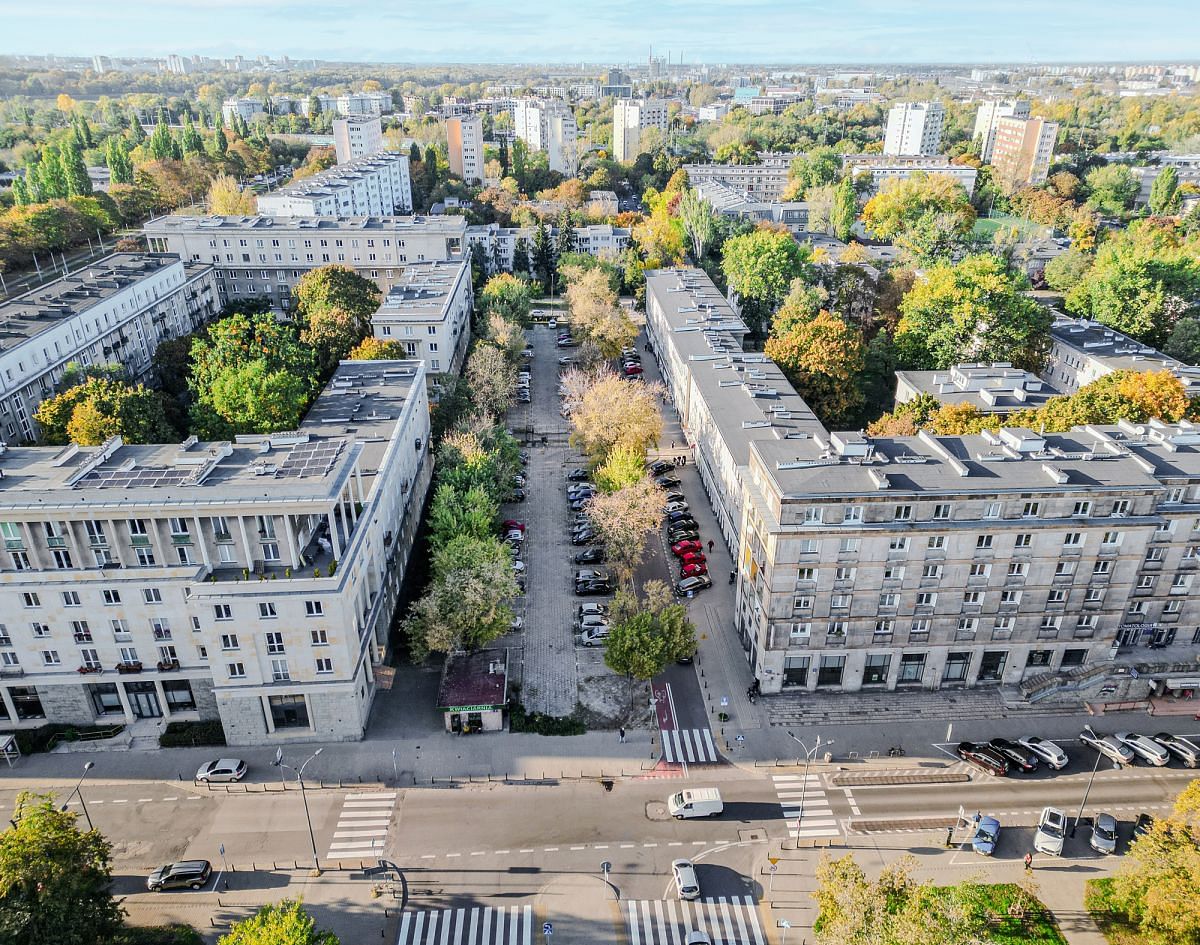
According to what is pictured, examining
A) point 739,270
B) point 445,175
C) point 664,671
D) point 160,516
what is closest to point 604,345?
point 739,270

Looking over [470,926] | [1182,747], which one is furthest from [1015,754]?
[470,926]

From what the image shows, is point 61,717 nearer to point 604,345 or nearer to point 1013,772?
point 1013,772

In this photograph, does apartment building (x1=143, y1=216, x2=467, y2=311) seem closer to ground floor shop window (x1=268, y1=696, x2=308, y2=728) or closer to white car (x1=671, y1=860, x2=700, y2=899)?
ground floor shop window (x1=268, y1=696, x2=308, y2=728)

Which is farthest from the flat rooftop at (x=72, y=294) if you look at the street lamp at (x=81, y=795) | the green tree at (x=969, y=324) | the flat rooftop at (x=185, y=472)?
the green tree at (x=969, y=324)

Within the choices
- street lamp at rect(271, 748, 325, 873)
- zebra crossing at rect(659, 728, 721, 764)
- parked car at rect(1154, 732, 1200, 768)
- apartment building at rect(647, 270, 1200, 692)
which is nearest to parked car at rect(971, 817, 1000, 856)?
apartment building at rect(647, 270, 1200, 692)

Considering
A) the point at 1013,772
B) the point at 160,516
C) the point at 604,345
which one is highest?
the point at 160,516
